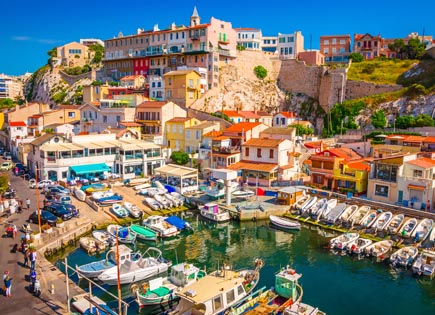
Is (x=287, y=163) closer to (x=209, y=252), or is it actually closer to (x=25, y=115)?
(x=209, y=252)

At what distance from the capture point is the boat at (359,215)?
3506cm

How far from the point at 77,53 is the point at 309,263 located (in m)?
89.8

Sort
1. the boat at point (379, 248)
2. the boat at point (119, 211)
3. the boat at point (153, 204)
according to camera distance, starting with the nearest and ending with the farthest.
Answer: the boat at point (379, 248)
the boat at point (119, 211)
the boat at point (153, 204)

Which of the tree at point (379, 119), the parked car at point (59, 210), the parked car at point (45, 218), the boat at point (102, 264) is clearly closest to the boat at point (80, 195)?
the parked car at point (59, 210)

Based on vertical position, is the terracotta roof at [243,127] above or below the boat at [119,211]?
above

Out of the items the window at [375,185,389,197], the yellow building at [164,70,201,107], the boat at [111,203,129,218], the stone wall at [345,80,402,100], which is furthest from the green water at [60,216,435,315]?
the stone wall at [345,80,402,100]

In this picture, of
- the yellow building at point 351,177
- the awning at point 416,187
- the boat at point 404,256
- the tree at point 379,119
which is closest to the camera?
the boat at point 404,256

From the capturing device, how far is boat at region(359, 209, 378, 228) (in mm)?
34250

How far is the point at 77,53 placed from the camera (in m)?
101

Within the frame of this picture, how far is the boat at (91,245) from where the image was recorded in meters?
29.4

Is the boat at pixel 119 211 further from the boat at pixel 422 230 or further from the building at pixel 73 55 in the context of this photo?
the building at pixel 73 55

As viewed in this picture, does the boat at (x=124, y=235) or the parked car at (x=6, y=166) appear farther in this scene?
the parked car at (x=6, y=166)

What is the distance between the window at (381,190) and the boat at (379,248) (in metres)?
8.20

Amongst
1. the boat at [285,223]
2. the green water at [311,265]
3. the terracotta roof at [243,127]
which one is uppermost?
the terracotta roof at [243,127]
